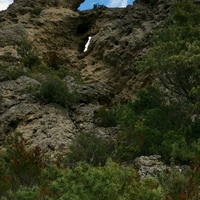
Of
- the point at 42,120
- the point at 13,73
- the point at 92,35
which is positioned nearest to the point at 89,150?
the point at 42,120

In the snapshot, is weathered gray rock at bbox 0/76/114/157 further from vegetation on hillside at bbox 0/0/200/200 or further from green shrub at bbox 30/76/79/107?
vegetation on hillside at bbox 0/0/200/200

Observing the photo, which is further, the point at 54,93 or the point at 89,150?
the point at 54,93

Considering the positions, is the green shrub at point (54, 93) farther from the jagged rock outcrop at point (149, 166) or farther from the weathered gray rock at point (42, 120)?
the jagged rock outcrop at point (149, 166)

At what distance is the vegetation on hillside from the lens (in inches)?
317

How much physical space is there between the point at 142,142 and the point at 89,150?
193 centimetres

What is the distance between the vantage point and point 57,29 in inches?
1224

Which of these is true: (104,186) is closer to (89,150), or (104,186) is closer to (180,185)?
(180,185)

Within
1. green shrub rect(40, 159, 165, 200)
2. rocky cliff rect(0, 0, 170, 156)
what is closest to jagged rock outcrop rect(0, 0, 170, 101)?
rocky cliff rect(0, 0, 170, 156)

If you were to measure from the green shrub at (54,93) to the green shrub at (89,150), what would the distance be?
13.6 feet

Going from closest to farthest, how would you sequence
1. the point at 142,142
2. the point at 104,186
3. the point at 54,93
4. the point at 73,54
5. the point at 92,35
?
the point at 104,186, the point at 142,142, the point at 54,93, the point at 73,54, the point at 92,35

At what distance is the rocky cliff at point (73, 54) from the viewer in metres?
18.8

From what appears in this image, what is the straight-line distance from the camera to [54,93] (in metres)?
20.2

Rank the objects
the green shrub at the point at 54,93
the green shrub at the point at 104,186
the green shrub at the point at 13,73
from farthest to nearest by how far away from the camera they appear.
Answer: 1. the green shrub at the point at 13,73
2. the green shrub at the point at 54,93
3. the green shrub at the point at 104,186

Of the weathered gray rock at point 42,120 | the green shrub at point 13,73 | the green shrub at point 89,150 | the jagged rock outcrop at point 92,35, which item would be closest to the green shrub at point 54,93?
the weathered gray rock at point 42,120
